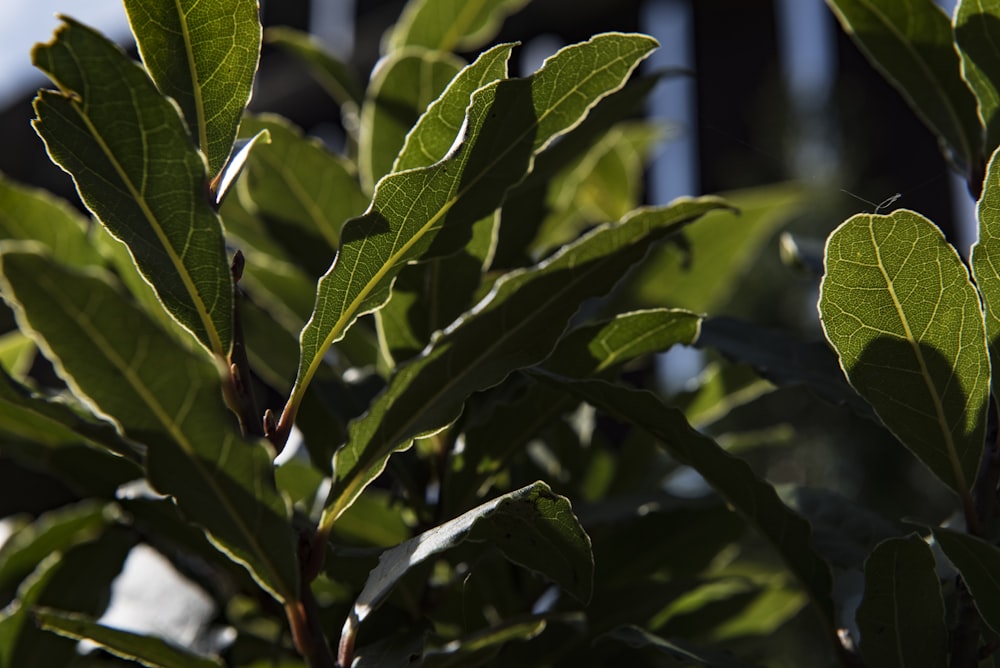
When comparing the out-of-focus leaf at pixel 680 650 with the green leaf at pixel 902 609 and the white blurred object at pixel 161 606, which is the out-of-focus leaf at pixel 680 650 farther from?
the white blurred object at pixel 161 606

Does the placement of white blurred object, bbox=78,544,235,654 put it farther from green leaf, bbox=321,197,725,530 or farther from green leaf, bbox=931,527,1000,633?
green leaf, bbox=931,527,1000,633

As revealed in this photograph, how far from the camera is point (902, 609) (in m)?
0.66

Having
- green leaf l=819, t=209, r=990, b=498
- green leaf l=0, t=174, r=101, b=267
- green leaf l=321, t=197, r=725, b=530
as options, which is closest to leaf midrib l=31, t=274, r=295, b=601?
green leaf l=321, t=197, r=725, b=530

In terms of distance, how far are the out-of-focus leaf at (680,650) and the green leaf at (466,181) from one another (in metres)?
0.28

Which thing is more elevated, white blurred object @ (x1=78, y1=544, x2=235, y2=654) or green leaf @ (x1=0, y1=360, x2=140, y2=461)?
green leaf @ (x1=0, y1=360, x2=140, y2=461)

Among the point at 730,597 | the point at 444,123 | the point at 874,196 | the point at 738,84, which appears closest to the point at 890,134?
the point at 874,196

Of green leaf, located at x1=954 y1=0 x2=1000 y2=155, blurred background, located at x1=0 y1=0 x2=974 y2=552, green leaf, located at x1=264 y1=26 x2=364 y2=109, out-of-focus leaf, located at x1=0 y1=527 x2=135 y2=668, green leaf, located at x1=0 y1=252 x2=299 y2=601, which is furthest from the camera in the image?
blurred background, located at x1=0 y1=0 x2=974 y2=552

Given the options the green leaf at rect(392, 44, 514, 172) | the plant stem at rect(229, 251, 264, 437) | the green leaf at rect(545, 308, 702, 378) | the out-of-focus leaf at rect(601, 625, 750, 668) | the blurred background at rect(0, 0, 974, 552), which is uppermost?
the green leaf at rect(392, 44, 514, 172)

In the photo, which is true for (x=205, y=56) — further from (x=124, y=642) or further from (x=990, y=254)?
(x=990, y=254)

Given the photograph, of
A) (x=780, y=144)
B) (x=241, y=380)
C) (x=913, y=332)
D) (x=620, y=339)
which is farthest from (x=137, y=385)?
(x=780, y=144)

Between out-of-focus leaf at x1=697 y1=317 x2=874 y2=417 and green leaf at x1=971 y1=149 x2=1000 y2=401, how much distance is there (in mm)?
161

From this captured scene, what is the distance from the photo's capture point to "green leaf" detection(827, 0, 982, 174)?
83 cm

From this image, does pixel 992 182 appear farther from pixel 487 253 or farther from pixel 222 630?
pixel 222 630

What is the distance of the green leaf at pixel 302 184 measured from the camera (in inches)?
38.7
